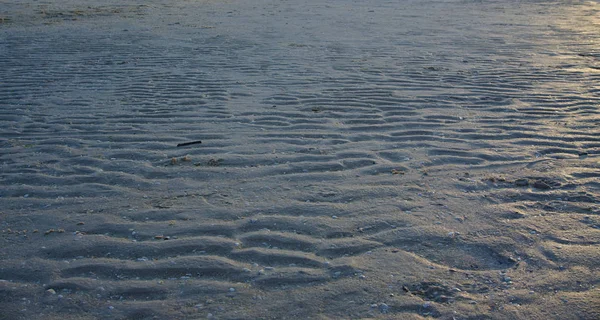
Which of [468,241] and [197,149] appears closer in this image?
[468,241]

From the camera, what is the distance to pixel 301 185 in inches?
155

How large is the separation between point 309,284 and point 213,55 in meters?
6.14

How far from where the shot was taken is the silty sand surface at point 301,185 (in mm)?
2773

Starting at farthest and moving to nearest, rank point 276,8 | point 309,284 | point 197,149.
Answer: point 276,8, point 197,149, point 309,284

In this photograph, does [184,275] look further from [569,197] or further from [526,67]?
[526,67]

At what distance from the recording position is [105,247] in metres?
3.17

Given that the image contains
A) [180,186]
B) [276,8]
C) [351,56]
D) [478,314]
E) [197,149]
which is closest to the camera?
[478,314]

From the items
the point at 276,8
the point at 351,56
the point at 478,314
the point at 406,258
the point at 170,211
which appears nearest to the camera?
the point at 478,314

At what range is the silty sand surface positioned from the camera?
2.77m

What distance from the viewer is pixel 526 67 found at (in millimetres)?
7570

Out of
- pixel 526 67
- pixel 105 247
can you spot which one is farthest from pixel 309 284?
pixel 526 67

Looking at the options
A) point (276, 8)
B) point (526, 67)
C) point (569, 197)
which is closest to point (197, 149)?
point (569, 197)

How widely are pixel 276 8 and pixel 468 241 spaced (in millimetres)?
12631

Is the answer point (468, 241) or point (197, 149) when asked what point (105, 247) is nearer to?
point (197, 149)
